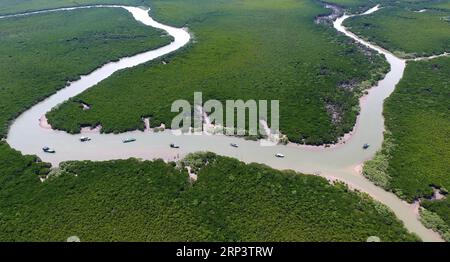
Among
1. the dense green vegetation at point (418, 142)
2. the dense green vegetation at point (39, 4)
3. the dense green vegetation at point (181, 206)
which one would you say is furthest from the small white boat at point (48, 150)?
the dense green vegetation at point (39, 4)

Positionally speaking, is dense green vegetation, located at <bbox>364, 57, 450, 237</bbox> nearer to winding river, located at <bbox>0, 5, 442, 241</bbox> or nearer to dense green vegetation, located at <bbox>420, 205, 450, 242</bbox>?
dense green vegetation, located at <bbox>420, 205, 450, 242</bbox>

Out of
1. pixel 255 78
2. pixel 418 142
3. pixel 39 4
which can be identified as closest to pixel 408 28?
pixel 255 78

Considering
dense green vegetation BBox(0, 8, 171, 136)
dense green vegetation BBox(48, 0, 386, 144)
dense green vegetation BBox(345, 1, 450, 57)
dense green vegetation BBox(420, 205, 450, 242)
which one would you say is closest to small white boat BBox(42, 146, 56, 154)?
dense green vegetation BBox(48, 0, 386, 144)

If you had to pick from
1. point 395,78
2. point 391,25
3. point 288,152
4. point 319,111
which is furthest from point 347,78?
point 391,25

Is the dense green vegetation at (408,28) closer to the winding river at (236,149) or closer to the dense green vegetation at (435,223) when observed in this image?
the winding river at (236,149)

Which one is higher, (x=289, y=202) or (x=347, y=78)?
(x=347, y=78)
